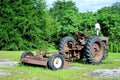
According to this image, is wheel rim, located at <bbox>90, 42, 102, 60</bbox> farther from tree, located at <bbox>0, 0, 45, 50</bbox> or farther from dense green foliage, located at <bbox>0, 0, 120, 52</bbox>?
tree, located at <bbox>0, 0, 45, 50</bbox>

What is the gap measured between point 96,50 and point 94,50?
0.52ft

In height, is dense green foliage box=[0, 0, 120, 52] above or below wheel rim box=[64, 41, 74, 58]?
above

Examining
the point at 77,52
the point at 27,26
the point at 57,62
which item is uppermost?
the point at 27,26

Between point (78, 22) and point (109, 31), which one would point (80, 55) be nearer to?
point (109, 31)

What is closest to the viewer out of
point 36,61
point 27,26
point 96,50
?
point 36,61

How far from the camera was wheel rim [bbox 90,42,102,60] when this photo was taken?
666 inches

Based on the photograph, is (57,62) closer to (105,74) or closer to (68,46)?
(105,74)

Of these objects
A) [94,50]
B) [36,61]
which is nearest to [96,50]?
[94,50]

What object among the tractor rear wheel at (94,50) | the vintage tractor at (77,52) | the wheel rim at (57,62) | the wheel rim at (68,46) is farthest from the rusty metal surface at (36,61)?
the wheel rim at (68,46)

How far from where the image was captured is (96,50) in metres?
17.2

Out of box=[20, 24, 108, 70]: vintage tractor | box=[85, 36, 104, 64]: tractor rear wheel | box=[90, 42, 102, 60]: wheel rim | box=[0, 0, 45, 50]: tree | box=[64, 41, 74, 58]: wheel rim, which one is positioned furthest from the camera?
box=[0, 0, 45, 50]: tree

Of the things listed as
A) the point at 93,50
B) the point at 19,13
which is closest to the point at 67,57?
the point at 93,50

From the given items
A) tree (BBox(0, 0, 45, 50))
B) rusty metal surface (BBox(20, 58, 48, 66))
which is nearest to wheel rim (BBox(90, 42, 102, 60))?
rusty metal surface (BBox(20, 58, 48, 66))

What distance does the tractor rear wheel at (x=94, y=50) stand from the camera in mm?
16266
